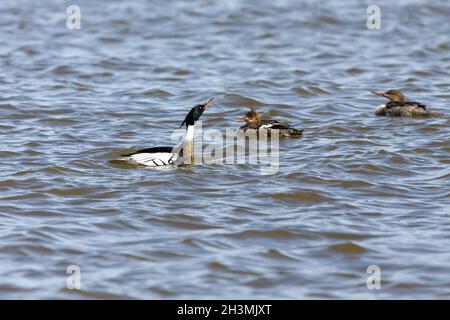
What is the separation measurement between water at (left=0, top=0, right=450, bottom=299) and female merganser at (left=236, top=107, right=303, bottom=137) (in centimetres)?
32

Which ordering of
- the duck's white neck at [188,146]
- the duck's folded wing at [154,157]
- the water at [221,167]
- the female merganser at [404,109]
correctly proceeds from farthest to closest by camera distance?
the female merganser at [404,109]
the duck's white neck at [188,146]
the duck's folded wing at [154,157]
the water at [221,167]

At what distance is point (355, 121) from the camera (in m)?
16.0

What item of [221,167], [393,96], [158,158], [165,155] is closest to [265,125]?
[221,167]

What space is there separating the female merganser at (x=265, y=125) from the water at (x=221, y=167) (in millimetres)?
320

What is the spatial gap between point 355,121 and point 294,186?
422cm

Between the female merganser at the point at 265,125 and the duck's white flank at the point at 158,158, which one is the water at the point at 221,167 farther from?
the female merganser at the point at 265,125

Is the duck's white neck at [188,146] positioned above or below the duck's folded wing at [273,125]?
below

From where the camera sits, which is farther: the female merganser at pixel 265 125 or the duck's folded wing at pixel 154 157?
the female merganser at pixel 265 125

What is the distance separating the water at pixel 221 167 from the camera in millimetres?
9391

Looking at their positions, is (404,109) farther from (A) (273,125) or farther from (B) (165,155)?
(B) (165,155)

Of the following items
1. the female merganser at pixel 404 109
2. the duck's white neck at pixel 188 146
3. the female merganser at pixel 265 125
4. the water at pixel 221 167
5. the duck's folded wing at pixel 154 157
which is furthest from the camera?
the female merganser at pixel 404 109

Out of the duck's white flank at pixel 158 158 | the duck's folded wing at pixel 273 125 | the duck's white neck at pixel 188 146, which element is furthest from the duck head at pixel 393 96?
the duck's white flank at pixel 158 158

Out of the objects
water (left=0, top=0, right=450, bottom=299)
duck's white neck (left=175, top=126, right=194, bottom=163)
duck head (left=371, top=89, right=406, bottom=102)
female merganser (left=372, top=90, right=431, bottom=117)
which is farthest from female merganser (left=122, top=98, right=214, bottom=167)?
duck head (left=371, top=89, right=406, bottom=102)
